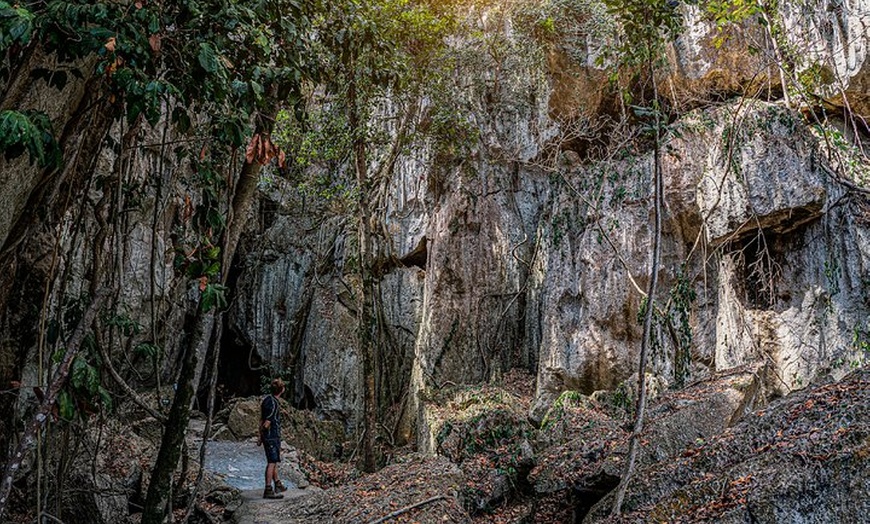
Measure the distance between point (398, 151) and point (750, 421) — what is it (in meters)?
7.00

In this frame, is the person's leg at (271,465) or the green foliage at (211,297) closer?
the green foliage at (211,297)

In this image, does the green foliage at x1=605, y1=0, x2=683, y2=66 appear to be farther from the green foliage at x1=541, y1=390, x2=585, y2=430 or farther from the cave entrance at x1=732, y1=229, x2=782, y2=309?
the green foliage at x1=541, y1=390, x2=585, y2=430

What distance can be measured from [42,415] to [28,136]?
142 cm

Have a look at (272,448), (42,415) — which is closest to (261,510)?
(272,448)

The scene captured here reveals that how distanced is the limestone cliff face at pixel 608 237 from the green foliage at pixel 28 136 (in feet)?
17.2

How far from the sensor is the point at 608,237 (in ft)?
24.8

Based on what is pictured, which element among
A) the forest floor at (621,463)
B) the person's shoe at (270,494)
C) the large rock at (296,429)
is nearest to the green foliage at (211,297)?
the forest floor at (621,463)

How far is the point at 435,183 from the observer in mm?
12164

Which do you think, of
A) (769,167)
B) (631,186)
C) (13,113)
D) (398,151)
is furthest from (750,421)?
(398,151)

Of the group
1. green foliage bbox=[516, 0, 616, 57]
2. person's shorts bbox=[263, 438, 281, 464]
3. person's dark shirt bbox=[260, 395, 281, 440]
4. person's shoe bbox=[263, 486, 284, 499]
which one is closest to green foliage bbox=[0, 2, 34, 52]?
person's dark shirt bbox=[260, 395, 281, 440]

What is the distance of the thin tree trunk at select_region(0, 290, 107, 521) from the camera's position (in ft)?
9.38

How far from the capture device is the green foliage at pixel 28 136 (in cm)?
236

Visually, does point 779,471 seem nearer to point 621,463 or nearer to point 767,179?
point 621,463

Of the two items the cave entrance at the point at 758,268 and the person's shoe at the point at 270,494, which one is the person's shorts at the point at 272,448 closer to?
the person's shoe at the point at 270,494
